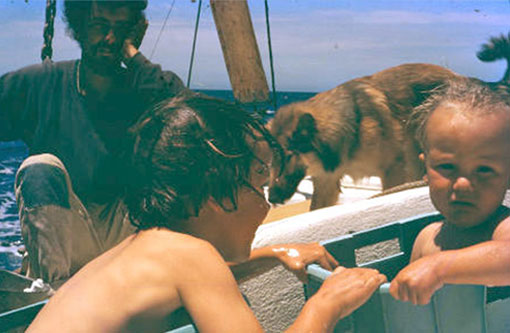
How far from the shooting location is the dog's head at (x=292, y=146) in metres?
1.61

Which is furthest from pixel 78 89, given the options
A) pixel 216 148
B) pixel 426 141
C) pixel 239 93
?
pixel 426 141

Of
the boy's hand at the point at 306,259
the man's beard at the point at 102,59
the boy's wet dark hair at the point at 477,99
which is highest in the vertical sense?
the man's beard at the point at 102,59

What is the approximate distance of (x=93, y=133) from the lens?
0.83 m

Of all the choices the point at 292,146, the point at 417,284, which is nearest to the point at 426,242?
the point at 417,284

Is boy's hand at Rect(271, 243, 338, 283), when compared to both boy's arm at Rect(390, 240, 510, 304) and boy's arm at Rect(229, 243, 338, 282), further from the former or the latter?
boy's arm at Rect(390, 240, 510, 304)

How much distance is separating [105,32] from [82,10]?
1.8 inches

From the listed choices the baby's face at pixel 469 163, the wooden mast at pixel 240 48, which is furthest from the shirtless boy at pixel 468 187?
the wooden mast at pixel 240 48

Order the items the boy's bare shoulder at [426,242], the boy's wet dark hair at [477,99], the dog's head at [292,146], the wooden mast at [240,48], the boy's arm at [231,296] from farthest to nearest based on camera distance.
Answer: the dog's head at [292,146]
the wooden mast at [240,48]
the boy's bare shoulder at [426,242]
the boy's wet dark hair at [477,99]
the boy's arm at [231,296]

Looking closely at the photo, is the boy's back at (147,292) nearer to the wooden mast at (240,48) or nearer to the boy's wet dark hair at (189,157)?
the boy's wet dark hair at (189,157)

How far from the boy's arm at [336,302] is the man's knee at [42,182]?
0.47 meters

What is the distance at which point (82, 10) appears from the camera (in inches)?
27.3

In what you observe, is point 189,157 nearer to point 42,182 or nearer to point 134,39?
point 134,39

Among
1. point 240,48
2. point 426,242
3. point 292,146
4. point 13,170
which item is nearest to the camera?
point 426,242

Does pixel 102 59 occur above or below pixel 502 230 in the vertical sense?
above
